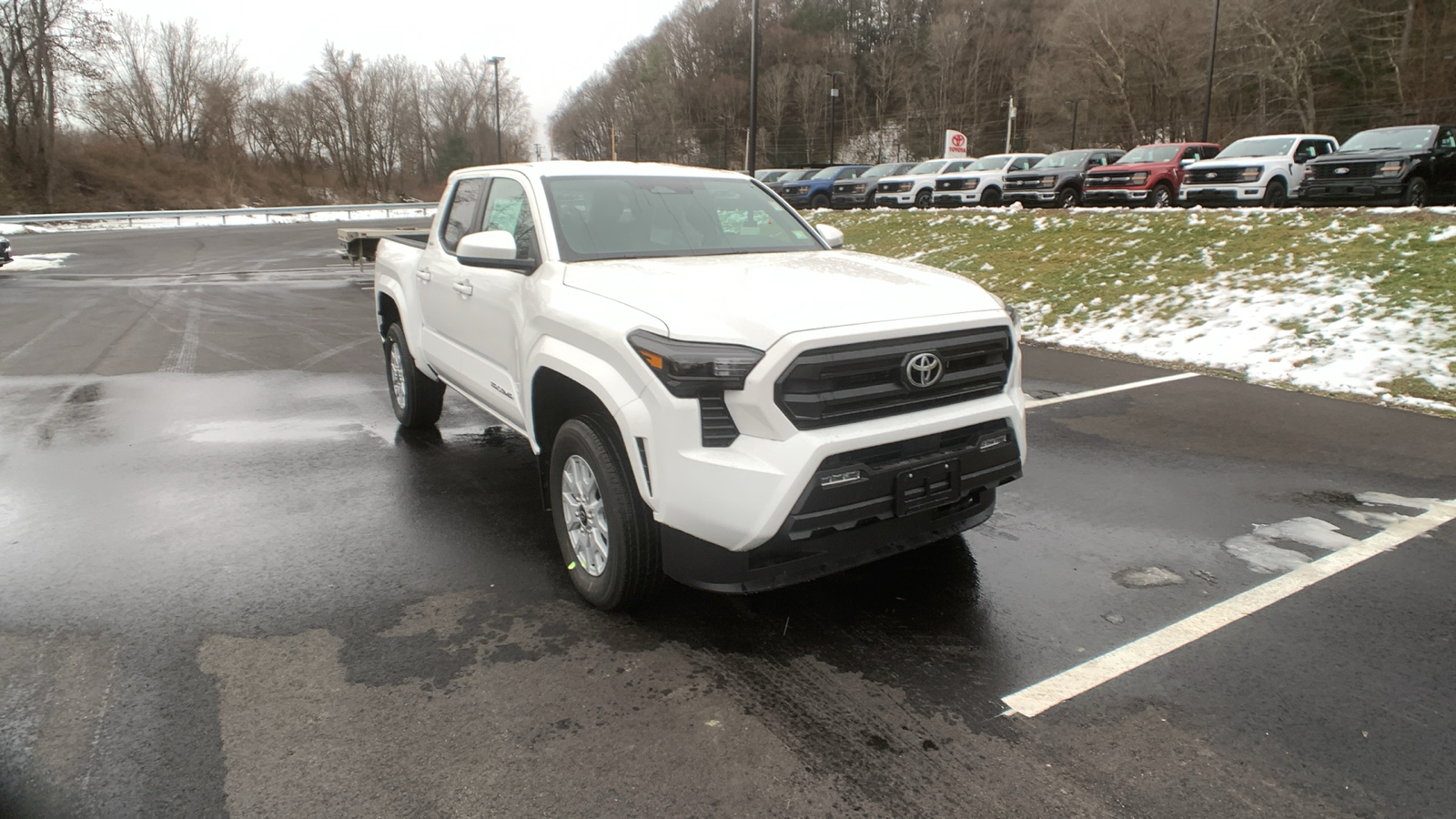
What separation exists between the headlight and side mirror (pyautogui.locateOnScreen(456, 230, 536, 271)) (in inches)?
49.7

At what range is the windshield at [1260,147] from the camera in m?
19.4

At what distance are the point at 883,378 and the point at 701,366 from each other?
726mm

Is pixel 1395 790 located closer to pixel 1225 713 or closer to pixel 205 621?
pixel 1225 713

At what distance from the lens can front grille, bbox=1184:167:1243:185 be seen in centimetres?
1897

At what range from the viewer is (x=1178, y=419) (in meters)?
7.12

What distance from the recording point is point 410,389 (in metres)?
6.61

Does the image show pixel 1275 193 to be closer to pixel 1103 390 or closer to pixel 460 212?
pixel 1103 390

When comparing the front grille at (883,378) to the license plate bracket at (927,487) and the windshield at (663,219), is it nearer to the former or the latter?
the license plate bracket at (927,487)

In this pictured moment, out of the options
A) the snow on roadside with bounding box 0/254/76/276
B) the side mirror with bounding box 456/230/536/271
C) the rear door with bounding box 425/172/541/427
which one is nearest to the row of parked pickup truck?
the rear door with bounding box 425/172/541/427

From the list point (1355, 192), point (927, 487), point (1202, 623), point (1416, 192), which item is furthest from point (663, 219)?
point (1416, 192)

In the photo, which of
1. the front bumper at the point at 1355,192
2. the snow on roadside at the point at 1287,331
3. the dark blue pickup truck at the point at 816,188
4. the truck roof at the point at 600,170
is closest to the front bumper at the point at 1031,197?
the front bumper at the point at 1355,192

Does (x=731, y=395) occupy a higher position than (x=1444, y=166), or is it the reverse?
(x=1444, y=166)

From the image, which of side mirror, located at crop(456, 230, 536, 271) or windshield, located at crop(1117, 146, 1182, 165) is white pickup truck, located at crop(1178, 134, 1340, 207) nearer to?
windshield, located at crop(1117, 146, 1182, 165)

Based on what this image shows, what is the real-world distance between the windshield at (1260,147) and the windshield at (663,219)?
18.7 m
